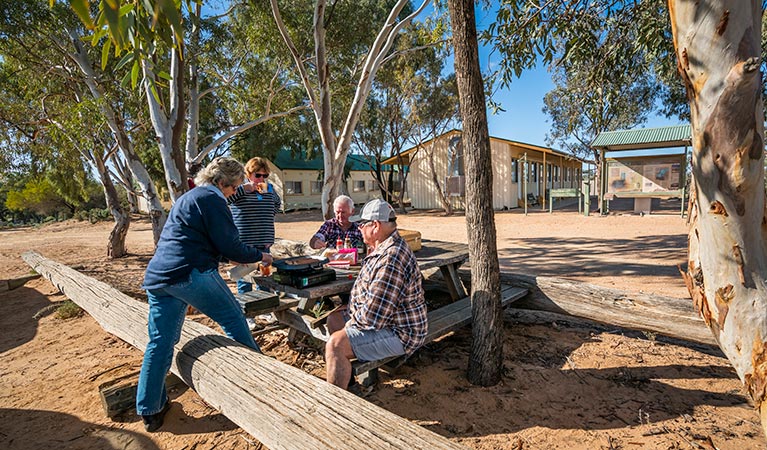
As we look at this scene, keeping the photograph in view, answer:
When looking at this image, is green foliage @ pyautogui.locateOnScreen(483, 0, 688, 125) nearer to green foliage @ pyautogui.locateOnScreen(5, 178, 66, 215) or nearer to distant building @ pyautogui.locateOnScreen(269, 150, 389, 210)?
distant building @ pyautogui.locateOnScreen(269, 150, 389, 210)

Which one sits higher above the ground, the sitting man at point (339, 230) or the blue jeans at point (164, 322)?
the sitting man at point (339, 230)

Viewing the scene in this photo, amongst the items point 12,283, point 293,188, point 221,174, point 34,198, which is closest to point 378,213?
point 221,174

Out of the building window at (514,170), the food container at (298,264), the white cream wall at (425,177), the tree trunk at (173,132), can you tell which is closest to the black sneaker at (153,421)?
the food container at (298,264)

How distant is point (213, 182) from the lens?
284cm

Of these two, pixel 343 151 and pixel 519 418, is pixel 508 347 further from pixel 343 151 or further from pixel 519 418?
pixel 343 151

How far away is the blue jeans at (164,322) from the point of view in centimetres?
253

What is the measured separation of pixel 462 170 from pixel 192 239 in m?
18.7

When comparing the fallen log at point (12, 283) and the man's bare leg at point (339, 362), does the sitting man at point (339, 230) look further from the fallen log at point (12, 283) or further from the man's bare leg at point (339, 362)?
the fallen log at point (12, 283)

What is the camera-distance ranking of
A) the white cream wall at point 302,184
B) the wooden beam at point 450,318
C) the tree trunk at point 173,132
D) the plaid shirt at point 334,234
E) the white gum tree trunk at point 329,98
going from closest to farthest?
the wooden beam at point 450,318 → the plaid shirt at point 334,234 → the tree trunk at point 173,132 → the white gum tree trunk at point 329,98 → the white cream wall at point 302,184

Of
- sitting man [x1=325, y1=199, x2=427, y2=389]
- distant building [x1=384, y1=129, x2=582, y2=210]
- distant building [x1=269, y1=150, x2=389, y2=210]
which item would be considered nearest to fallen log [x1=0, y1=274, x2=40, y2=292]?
sitting man [x1=325, y1=199, x2=427, y2=389]

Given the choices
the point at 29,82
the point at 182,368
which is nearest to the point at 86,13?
the point at 182,368

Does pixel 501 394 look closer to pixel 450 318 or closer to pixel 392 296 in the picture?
pixel 450 318

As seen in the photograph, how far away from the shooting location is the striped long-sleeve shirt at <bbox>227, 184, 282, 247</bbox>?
13.9 feet

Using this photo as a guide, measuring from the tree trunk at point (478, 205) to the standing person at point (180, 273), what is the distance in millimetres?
1717
